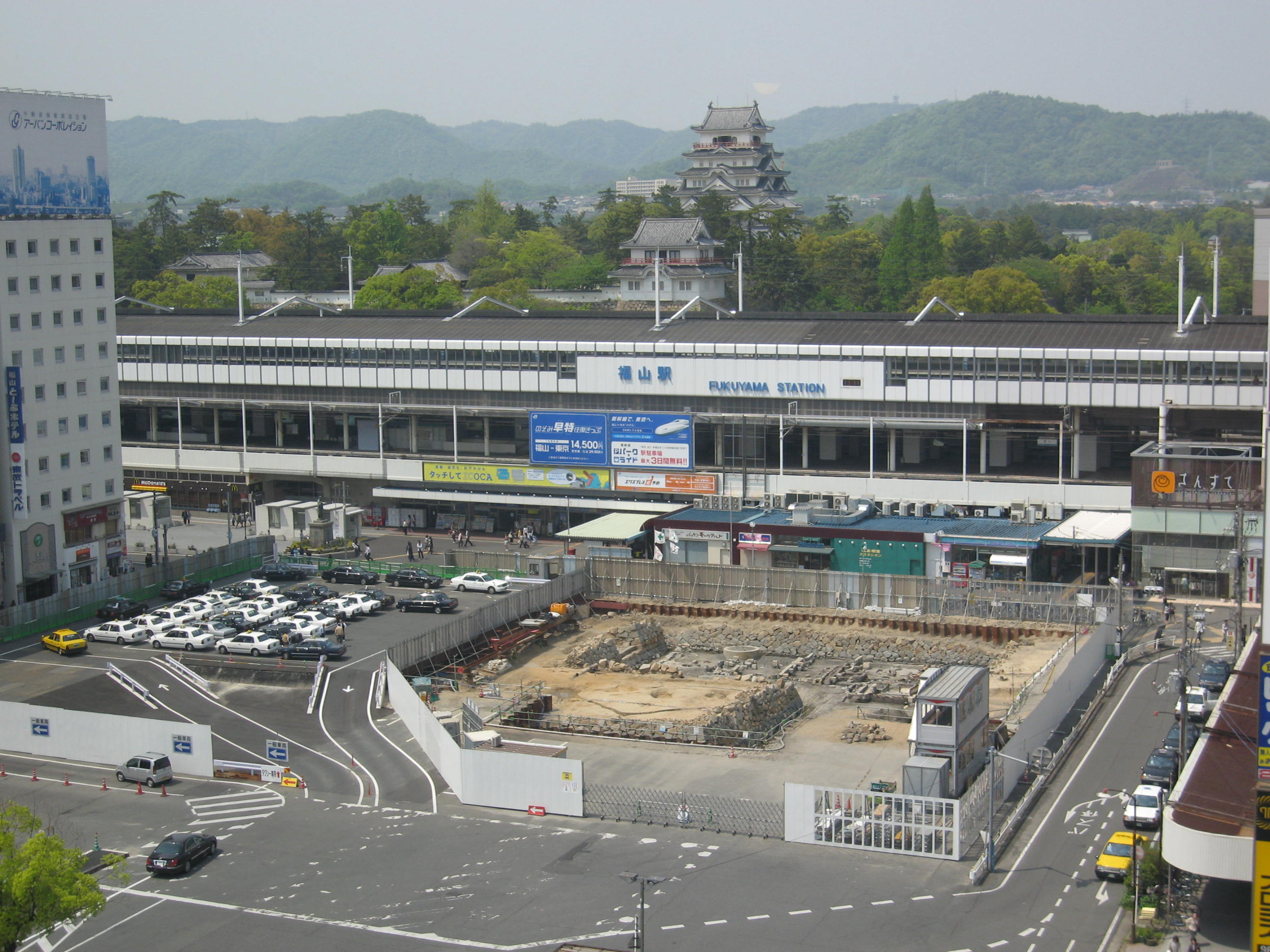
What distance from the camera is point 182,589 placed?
218ft

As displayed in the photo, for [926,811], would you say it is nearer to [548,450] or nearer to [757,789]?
[757,789]

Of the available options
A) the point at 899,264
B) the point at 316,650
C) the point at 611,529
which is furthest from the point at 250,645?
the point at 899,264

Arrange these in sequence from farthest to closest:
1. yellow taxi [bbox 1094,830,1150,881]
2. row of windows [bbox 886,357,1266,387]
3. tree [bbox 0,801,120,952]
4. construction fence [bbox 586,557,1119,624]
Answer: row of windows [bbox 886,357,1266,387] → construction fence [bbox 586,557,1119,624] → yellow taxi [bbox 1094,830,1150,881] → tree [bbox 0,801,120,952]

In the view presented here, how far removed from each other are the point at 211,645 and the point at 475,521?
1048 inches

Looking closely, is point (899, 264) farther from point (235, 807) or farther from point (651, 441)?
point (235, 807)

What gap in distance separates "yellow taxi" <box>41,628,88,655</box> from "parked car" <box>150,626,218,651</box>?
2699 millimetres

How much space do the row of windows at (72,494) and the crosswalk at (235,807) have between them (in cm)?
2647

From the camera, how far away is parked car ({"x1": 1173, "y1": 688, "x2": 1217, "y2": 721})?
46.3 metres

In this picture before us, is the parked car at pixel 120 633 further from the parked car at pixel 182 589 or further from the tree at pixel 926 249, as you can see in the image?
the tree at pixel 926 249

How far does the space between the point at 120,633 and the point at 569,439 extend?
28.4 metres

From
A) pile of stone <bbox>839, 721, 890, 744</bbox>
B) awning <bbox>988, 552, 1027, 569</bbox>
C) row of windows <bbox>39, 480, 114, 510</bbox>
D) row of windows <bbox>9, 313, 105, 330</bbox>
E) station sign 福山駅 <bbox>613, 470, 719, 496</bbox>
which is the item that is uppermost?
row of windows <bbox>9, 313, 105, 330</bbox>

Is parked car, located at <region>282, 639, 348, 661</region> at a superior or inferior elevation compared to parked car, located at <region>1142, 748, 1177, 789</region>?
superior

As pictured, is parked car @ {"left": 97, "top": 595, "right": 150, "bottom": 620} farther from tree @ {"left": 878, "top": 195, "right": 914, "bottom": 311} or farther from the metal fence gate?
tree @ {"left": 878, "top": 195, "right": 914, "bottom": 311}

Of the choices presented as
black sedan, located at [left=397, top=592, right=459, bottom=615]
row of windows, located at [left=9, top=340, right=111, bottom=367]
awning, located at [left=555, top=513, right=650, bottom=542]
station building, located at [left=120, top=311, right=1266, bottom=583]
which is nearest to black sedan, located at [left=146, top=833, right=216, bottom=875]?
black sedan, located at [left=397, top=592, right=459, bottom=615]
